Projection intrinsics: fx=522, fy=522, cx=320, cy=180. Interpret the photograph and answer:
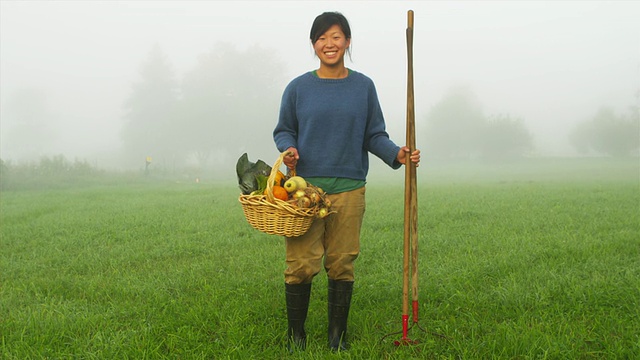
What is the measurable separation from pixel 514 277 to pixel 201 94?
44.9 metres

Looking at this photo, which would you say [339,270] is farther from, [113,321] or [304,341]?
[113,321]

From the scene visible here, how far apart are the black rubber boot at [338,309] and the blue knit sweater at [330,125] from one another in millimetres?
755

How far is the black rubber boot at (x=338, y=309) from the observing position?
3.57 m

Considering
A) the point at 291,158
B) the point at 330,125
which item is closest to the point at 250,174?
the point at 291,158

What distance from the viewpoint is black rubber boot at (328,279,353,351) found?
357 cm

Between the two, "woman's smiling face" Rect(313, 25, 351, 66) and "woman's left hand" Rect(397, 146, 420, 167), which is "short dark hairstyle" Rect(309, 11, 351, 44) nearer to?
"woman's smiling face" Rect(313, 25, 351, 66)

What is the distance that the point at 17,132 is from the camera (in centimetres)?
5647

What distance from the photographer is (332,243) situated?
11.5 ft

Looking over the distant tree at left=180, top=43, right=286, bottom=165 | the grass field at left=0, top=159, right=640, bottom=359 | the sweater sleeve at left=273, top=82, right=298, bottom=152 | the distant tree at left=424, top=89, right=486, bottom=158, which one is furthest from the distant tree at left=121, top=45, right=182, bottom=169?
the sweater sleeve at left=273, top=82, right=298, bottom=152

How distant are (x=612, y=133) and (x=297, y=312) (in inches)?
2382

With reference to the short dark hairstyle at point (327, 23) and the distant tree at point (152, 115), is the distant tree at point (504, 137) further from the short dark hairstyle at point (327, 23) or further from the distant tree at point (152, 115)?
the short dark hairstyle at point (327, 23)

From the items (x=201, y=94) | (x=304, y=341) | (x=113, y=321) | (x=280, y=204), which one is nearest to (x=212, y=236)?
(x=113, y=321)

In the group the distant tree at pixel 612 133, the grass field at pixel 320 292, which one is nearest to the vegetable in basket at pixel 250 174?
the grass field at pixel 320 292

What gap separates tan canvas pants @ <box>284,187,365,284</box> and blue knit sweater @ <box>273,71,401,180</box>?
20 centimetres
